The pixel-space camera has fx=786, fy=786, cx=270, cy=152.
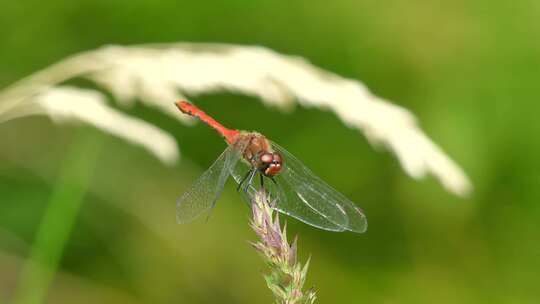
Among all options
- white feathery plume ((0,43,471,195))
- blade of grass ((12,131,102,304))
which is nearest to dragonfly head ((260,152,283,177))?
white feathery plume ((0,43,471,195))

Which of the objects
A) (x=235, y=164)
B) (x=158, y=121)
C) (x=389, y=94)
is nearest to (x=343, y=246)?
(x=389, y=94)

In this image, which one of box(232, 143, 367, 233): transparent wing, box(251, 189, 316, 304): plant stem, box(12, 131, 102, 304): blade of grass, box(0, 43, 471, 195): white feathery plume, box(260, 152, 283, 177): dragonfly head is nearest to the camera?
box(251, 189, 316, 304): plant stem

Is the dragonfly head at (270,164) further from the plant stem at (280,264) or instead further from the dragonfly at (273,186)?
the plant stem at (280,264)

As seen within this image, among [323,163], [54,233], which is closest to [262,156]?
[54,233]

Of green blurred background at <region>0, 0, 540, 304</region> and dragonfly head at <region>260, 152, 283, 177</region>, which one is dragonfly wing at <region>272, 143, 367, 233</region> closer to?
dragonfly head at <region>260, 152, 283, 177</region>

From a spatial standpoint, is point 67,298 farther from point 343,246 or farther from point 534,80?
point 534,80

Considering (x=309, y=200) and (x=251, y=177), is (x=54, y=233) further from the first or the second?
(x=309, y=200)

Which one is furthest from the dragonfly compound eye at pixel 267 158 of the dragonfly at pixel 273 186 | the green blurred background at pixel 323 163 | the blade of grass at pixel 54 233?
the green blurred background at pixel 323 163
